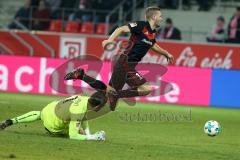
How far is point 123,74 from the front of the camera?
15008 millimetres

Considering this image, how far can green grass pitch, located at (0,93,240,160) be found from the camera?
10791 mm

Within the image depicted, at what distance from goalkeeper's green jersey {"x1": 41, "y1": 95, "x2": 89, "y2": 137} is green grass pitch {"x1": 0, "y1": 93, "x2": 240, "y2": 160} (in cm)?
23

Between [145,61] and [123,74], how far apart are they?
11.9m

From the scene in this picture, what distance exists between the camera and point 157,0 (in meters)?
29.5

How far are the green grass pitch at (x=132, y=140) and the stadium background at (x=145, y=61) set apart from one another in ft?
0.07

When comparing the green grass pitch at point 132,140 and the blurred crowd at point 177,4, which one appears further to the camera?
the blurred crowd at point 177,4

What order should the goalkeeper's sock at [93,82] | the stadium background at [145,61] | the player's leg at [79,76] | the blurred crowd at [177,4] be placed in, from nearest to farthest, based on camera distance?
the stadium background at [145,61] → the player's leg at [79,76] → the goalkeeper's sock at [93,82] → the blurred crowd at [177,4]

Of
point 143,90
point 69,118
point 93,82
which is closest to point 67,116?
point 69,118

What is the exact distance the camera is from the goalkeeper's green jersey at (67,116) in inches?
485

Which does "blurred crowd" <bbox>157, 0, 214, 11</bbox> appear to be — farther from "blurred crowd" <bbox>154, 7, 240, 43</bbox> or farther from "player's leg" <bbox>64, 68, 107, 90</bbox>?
Answer: "player's leg" <bbox>64, 68, 107, 90</bbox>

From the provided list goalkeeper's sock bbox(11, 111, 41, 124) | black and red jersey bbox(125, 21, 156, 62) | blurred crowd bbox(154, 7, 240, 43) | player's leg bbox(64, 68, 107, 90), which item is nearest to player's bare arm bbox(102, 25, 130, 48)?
black and red jersey bbox(125, 21, 156, 62)

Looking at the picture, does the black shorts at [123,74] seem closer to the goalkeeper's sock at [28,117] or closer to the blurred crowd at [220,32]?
the goalkeeper's sock at [28,117]

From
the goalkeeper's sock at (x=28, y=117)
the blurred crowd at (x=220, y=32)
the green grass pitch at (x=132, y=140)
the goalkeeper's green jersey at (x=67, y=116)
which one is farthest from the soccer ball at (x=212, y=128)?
the blurred crowd at (x=220, y=32)

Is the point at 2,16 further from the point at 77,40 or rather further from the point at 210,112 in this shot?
the point at 210,112
